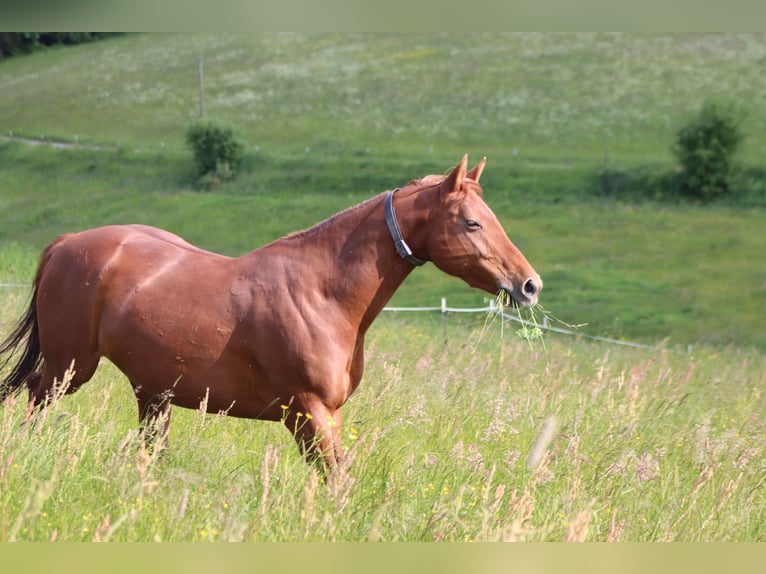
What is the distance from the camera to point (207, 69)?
60.3 meters

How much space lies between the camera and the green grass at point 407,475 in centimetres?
354

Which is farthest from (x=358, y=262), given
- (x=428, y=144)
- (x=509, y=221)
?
(x=428, y=144)

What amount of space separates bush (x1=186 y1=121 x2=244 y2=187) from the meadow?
1262 mm

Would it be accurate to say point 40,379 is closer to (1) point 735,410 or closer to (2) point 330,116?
(1) point 735,410

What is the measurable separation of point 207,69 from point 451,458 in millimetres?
58721

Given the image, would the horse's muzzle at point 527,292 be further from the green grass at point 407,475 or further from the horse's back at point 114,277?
the horse's back at point 114,277

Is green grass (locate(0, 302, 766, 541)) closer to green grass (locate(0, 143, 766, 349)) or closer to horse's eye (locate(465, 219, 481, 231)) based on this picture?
horse's eye (locate(465, 219, 481, 231))

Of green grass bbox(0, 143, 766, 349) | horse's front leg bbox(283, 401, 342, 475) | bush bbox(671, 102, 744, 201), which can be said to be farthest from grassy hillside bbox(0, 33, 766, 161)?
horse's front leg bbox(283, 401, 342, 475)

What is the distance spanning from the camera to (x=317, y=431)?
463 cm

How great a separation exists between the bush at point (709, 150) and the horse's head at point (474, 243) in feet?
121

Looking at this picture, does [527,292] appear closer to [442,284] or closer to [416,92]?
[442,284]

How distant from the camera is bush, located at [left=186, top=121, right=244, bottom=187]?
4297 cm

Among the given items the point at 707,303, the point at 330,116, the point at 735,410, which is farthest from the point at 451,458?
the point at 330,116

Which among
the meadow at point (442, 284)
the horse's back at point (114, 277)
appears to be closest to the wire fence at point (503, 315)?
the meadow at point (442, 284)
